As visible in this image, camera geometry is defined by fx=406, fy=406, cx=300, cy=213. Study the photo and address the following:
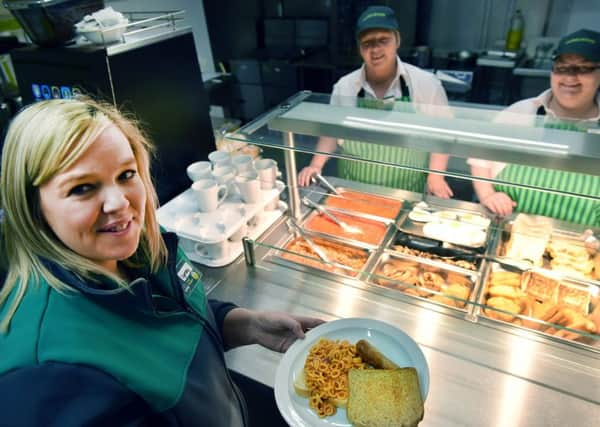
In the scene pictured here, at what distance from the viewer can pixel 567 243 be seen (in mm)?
1443

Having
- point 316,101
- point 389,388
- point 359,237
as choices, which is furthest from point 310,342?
point 316,101

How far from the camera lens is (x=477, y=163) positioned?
119 cm

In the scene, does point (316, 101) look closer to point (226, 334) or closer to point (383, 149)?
point (383, 149)

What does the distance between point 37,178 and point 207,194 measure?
912mm

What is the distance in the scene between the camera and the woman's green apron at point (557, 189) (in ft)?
3.57

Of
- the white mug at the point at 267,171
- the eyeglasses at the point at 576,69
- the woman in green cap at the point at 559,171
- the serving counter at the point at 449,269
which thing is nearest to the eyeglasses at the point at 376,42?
the woman in green cap at the point at 559,171

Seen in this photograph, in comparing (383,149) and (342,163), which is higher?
(383,149)

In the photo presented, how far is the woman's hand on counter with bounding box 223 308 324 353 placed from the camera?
4.02ft

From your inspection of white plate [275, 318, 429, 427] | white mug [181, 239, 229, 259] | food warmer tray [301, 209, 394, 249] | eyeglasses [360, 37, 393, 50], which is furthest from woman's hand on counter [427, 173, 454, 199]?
eyeglasses [360, 37, 393, 50]

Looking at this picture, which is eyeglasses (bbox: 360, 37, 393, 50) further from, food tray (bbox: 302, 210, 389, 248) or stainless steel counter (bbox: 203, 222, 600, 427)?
stainless steel counter (bbox: 203, 222, 600, 427)

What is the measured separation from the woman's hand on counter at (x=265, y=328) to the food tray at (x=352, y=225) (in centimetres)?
47

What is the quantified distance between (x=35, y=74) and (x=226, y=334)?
4.93ft

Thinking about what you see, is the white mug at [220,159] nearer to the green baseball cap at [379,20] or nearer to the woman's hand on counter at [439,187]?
the woman's hand on counter at [439,187]

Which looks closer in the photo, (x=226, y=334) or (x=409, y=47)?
(x=226, y=334)
